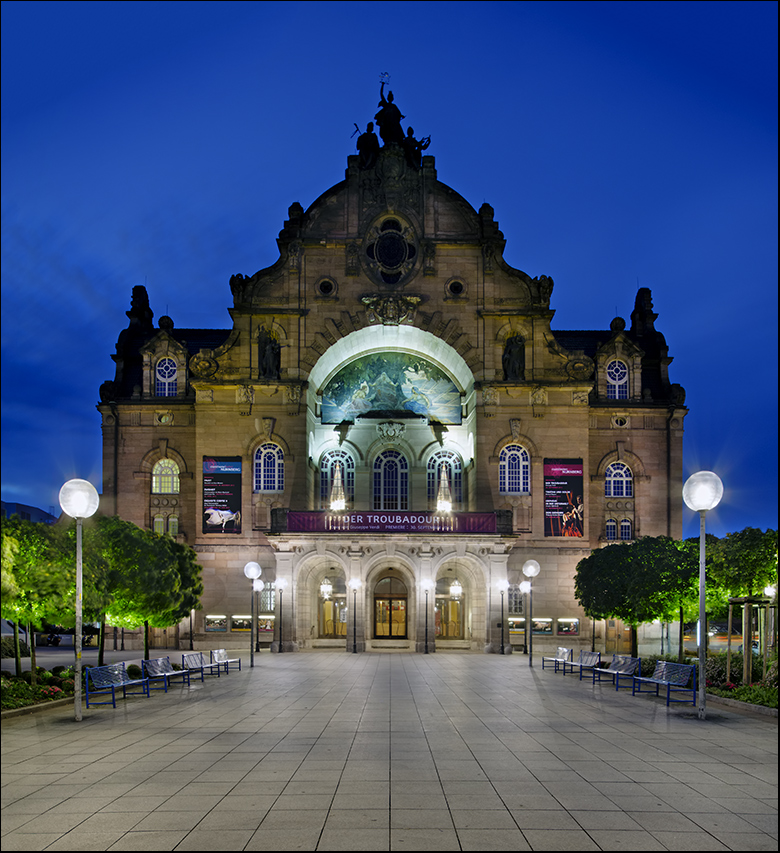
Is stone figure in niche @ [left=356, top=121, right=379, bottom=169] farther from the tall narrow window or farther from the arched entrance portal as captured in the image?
the arched entrance portal

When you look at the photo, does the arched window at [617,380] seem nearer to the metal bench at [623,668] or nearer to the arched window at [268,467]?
the arched window at [268,467]

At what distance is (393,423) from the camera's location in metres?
58.7

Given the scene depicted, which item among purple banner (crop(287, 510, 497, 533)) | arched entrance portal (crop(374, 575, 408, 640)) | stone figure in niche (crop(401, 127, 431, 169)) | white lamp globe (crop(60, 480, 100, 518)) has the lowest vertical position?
arched entrance portal (crop(374, 575, 408, 640))

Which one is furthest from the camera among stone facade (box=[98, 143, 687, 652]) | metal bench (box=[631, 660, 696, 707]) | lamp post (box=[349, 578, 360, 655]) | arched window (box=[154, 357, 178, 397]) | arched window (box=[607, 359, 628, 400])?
arched window (box=[607, 359, 628, 400])

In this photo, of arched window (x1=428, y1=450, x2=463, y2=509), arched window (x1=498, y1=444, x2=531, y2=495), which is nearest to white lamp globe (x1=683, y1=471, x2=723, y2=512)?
arched window (x1=498, y1=444, x2=531, y2=495)

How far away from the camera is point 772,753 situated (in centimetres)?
1555

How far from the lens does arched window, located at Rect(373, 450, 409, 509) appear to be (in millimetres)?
58812

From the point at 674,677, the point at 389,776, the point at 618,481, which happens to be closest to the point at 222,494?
the point at 618,481

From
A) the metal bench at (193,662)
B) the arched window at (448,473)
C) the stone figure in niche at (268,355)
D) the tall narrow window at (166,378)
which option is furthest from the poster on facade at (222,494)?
the metal bench at (193,662)

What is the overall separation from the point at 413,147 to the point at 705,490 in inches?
1767

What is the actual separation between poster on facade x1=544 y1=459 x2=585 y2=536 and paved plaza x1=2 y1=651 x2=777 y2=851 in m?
29.4

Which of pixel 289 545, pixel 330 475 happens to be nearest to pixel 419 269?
pixel 330 475

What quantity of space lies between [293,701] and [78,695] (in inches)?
260

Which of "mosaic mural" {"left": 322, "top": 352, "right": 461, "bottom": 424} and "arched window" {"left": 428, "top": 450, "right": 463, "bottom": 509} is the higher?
"mosaic mural" {"left": 322, "top": 352, "right": 461, "bottom": 424}
